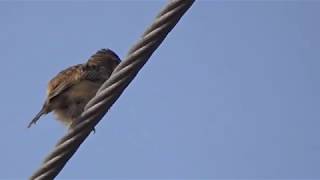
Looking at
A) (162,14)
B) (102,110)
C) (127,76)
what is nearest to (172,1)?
(162,14)

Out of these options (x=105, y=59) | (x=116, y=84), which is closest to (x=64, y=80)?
(x=105, y=59)

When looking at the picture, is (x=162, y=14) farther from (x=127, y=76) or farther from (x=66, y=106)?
(x=66, y=106)

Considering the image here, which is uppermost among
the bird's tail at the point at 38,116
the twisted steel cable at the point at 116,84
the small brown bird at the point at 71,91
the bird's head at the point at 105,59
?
the bird's head at the point at 105,59

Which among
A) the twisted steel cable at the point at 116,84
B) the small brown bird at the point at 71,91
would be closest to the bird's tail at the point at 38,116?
the small brown bird at the point at 71,91

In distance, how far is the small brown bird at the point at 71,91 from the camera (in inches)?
289

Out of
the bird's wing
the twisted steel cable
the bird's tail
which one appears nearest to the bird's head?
the bird's wing

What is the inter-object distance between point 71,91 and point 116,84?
3806 millimetres

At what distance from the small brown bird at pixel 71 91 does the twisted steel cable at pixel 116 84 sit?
332 cm

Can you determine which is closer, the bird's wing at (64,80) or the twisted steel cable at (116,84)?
the twisted steel cable at (116,84)

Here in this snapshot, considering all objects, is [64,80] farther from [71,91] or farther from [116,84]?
[116,84]

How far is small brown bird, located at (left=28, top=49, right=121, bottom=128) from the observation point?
24.1ft

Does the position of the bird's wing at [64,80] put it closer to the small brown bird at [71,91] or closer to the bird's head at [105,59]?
the small brown bird at [71,91]

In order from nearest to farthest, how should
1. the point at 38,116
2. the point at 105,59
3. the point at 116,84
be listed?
the point at 116,84 → the point at 38,116 → the point at 105,59

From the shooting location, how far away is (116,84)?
3.66m
